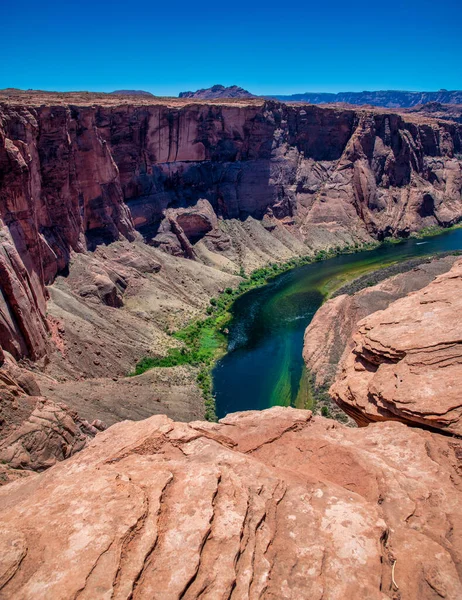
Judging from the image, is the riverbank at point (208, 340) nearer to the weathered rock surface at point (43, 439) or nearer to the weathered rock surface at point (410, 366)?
the weathered rock surface at point (43, 439)

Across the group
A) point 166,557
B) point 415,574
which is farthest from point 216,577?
point 415,574

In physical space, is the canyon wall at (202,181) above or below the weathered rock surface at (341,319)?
above

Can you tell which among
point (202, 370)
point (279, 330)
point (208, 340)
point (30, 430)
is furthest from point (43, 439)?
point (279, 330)

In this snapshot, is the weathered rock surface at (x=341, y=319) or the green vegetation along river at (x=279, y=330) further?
the weathered rock surface at (x=341, y=319)

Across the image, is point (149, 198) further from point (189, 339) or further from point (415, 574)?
point (415, 574)

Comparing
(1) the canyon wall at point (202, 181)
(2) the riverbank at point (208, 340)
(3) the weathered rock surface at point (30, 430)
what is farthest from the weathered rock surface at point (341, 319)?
(1) the canyon wall at point (202, 181)

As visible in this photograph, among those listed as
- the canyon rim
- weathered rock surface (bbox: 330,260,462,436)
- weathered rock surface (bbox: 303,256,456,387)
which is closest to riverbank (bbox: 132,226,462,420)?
the canyon rim
